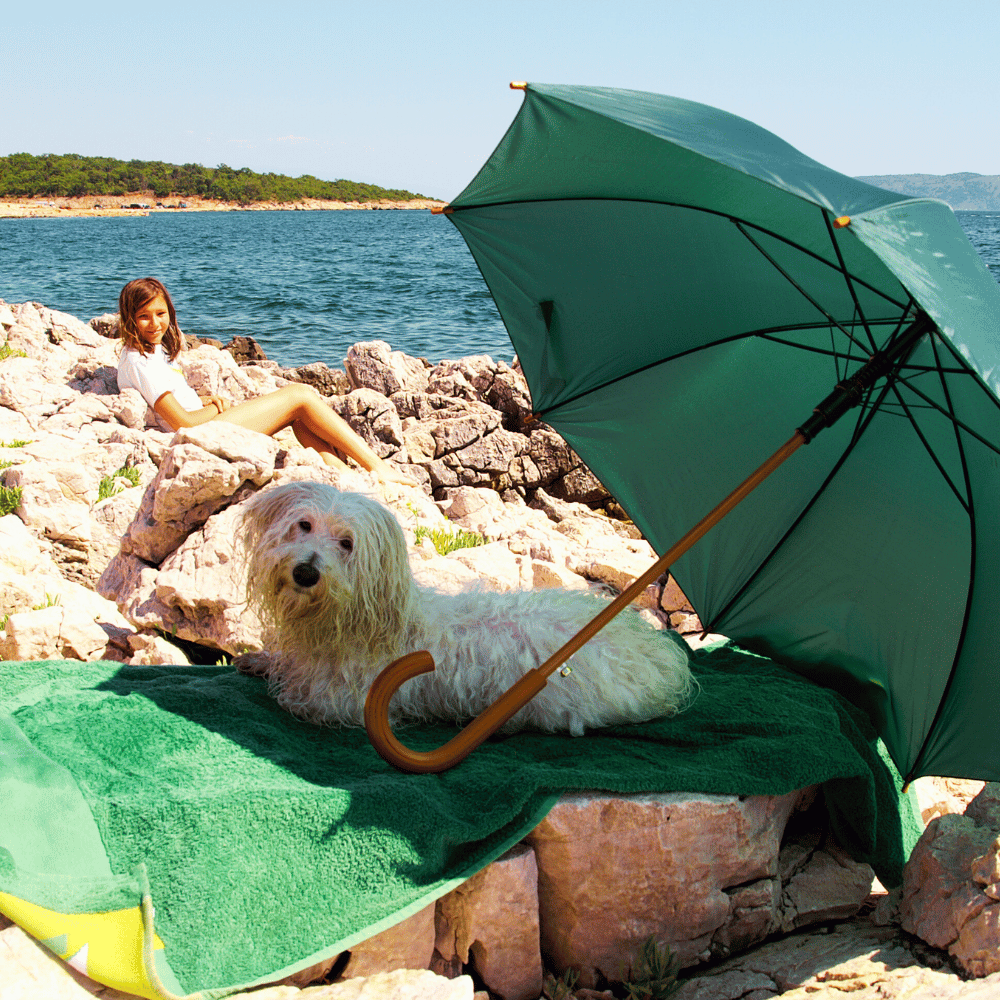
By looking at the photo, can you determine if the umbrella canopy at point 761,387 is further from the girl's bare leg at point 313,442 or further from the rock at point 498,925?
the girl's bare leg at point 313,442

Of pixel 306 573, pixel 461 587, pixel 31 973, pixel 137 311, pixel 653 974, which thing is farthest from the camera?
pixel 137 311

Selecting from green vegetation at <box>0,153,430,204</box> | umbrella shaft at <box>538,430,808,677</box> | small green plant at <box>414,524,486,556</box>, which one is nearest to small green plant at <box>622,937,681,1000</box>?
umbrella shaft at <box>538,430,808,677</box>

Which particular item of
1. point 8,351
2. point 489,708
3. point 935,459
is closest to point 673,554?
point 489,708

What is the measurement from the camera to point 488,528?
274 inches

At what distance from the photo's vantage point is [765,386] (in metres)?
3.82

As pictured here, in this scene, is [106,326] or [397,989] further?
[106,326]

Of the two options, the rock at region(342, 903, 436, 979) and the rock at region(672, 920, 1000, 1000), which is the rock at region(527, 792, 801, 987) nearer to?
the rock at region(672, 920, 1000, 1000)

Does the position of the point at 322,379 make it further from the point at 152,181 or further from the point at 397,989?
the point at 152,181

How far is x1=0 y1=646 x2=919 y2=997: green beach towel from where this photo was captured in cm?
245

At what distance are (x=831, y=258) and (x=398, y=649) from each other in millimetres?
2159

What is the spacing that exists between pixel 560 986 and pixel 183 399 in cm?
527

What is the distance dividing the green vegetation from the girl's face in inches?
4648

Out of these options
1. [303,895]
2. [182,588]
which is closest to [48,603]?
[182,588]

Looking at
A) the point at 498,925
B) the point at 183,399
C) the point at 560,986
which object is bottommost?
the point at 560,986
